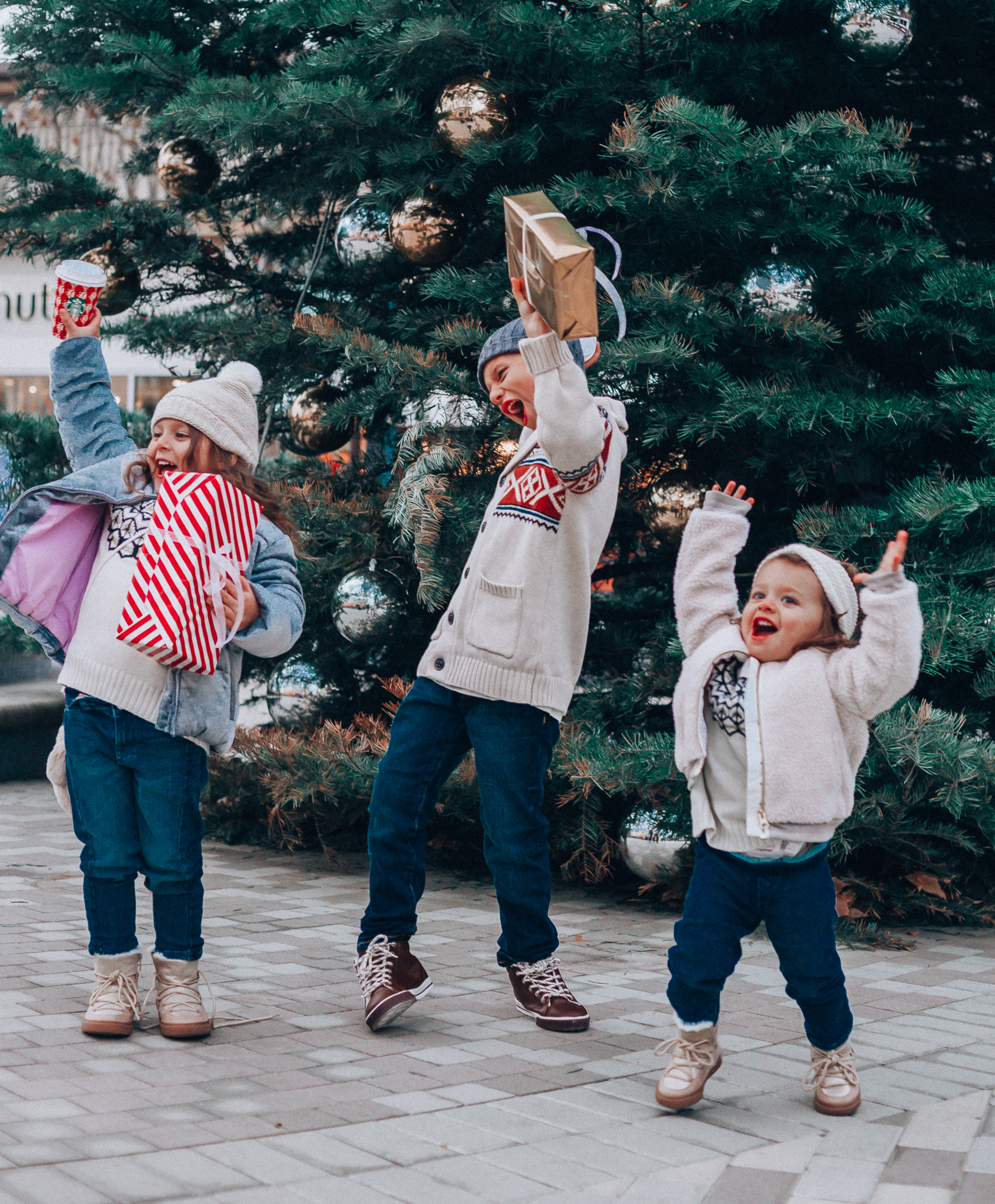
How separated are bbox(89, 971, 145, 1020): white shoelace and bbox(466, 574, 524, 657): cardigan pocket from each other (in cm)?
125

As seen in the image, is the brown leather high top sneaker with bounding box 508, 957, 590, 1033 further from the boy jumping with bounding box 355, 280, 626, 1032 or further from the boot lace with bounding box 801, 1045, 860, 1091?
the boot lace with bounding box 801, 1045, 860, 1091

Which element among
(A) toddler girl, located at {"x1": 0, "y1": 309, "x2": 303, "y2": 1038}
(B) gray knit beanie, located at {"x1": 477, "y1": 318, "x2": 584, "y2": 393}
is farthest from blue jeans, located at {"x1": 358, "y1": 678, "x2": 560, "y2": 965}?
(B) gray knit beanie, located at {"x1": 477, "y1": 318, "x2": 584, "y2": 393}

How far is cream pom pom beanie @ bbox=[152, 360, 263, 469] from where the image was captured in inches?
133

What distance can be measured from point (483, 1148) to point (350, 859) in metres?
3.22

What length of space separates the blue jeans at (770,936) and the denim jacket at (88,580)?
4.20 ft

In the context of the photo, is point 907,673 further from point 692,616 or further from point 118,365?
point 118,365

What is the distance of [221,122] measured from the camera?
4910mm

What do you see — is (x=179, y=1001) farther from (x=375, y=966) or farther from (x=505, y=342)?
(x=505, y=342)

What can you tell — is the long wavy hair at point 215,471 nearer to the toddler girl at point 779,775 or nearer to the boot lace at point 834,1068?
the toddler girl at point 779,775

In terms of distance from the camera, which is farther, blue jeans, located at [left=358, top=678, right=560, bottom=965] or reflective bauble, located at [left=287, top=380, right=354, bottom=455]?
reflective bauble, located at [left=287, top=380, right=354, bottom=455]

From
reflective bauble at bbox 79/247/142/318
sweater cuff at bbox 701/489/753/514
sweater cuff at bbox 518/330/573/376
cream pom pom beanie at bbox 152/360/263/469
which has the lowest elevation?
sweater cuff at bbox 701/489/753/514

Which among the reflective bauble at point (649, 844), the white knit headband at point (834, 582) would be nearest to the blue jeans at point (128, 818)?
the white knit headband at point (834, 582)

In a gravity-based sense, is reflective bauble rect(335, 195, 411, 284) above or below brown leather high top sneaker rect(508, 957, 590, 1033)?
above

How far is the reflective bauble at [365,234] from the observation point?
5133 millimetres
